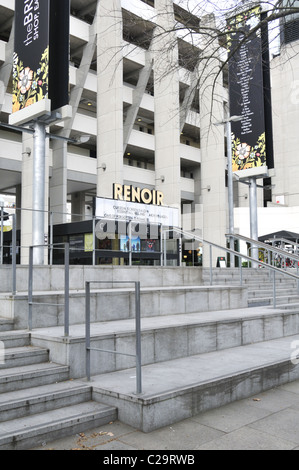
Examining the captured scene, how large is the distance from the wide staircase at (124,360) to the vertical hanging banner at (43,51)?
5.50 m

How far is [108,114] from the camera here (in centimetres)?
2798

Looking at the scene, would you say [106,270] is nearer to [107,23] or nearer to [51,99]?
[51,99]

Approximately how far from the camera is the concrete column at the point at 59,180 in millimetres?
28047

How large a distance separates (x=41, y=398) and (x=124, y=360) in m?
1.81

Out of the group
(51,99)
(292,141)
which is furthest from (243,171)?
(292,141)

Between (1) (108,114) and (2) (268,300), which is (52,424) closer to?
(2) (268,300)

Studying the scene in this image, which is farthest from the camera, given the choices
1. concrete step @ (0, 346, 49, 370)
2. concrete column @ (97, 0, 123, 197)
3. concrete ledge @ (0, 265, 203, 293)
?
concrete column @ (97, 0, 123, 197)

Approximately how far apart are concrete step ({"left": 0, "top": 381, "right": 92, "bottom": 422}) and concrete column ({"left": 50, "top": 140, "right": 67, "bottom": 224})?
23.3m

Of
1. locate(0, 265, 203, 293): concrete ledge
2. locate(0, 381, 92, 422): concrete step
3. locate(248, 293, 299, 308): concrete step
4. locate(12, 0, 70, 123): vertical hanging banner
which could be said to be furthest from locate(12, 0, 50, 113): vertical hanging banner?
locate(0, 381, 92, 422): concrete step

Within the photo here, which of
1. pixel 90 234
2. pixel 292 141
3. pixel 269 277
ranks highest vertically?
pixel 292 141

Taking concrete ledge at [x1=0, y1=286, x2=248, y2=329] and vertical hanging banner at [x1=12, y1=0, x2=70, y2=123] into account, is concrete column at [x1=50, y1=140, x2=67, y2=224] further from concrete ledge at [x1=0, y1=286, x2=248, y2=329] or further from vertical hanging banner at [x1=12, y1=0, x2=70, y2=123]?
concrete ledge at [x1=0, y1=286, x2=248, y2=329]

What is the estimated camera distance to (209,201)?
116 feet

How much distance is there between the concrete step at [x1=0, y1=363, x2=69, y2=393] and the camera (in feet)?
16.9
